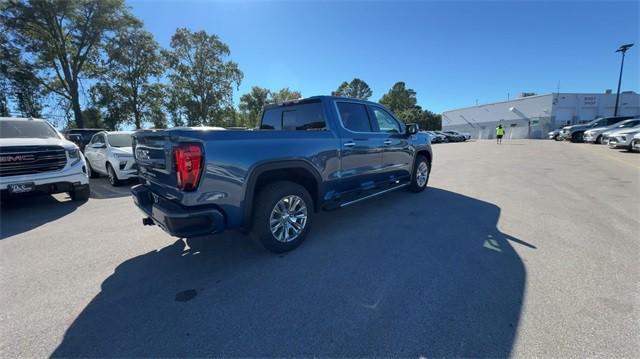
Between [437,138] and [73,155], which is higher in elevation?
[437,138]

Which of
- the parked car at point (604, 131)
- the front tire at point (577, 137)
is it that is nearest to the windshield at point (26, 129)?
the parked car at point (604, 131)

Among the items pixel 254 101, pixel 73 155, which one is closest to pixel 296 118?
pixel 73 155

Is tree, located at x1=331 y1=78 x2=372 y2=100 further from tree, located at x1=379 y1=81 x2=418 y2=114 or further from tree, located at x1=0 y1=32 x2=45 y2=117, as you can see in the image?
tree, located at x1=0 y1=32 x2=45 y2=117

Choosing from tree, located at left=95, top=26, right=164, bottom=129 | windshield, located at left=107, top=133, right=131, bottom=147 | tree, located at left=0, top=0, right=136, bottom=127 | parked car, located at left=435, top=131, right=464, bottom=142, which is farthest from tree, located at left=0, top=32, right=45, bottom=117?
parked car, located at left=435, top=131, right=464, bottom=142

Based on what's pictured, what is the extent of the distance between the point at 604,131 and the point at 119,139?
89.4 ft

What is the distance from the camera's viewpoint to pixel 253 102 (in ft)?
165

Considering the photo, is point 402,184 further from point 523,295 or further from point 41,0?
point 41,0

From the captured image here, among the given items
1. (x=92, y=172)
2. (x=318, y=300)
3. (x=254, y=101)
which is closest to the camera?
(x=318, y=300)

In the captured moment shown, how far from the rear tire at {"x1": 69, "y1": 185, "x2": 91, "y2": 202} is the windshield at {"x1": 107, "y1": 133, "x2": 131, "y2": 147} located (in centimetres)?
218

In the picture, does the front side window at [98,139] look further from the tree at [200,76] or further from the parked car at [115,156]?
the tree at [200,76]

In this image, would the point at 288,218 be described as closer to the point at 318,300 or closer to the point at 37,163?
the point at 318,300

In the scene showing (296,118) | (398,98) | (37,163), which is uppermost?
(398,98)

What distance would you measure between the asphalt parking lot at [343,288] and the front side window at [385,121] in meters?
1.58

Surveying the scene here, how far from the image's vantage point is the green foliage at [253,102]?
5041cm
